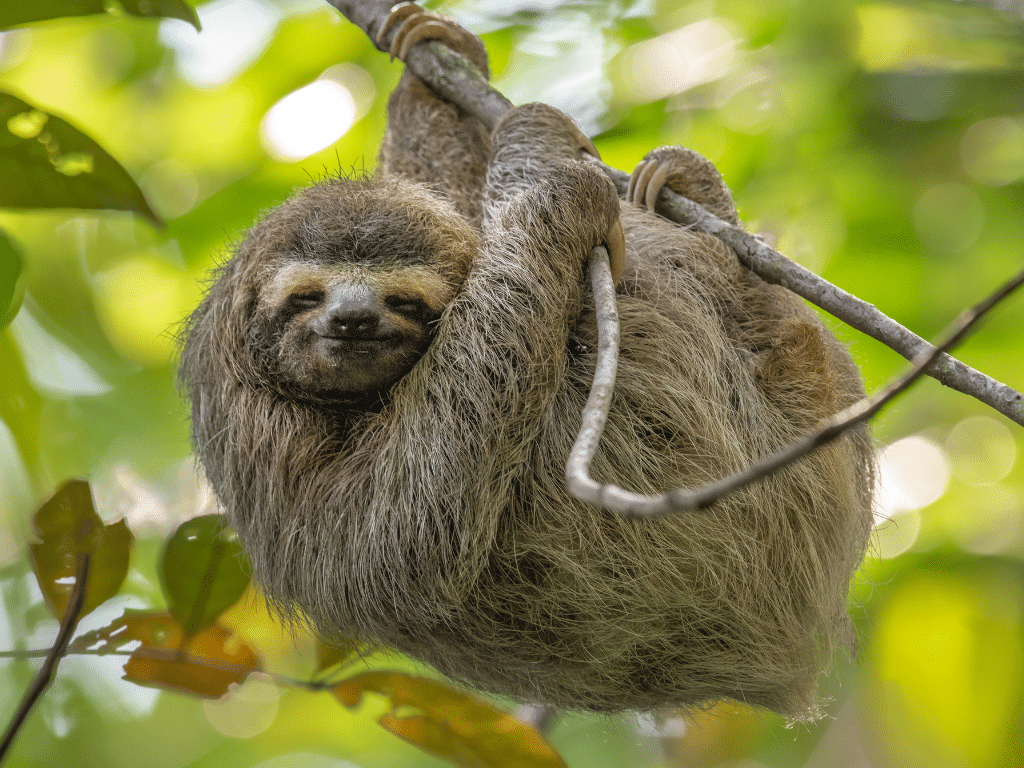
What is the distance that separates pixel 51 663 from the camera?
3.45 meters

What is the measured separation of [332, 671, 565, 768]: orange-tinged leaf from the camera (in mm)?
4676

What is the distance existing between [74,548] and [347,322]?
1.59 m

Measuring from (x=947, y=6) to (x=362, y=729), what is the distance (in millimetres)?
9772

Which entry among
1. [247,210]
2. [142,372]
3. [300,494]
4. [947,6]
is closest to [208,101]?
[247,210]

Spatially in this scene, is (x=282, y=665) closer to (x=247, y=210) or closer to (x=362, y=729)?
(x=362, y=729)

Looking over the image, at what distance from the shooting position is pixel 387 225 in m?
4.61

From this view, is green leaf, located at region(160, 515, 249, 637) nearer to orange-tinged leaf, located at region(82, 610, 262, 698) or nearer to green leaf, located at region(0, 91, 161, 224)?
orange-tinged leaf, located at region(82, 610, 262, 698)

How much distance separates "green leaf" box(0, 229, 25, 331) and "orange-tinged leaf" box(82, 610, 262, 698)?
163 cm

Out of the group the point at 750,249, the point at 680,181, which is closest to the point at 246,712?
the point at 680,181

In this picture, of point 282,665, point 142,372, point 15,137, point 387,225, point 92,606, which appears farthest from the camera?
point 282,665

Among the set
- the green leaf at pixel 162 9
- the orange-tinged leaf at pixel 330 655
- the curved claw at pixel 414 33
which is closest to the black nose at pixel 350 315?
the green leaf at pixel 162 9

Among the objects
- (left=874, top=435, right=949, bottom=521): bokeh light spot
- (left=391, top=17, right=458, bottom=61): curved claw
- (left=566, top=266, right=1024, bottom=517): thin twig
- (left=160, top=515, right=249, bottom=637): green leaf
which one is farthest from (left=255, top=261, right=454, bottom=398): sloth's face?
(left=874, top=435, right=949, bottom=521): bokeh light spot

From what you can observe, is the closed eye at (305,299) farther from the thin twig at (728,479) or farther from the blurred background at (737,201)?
the blurred background at (737,201)

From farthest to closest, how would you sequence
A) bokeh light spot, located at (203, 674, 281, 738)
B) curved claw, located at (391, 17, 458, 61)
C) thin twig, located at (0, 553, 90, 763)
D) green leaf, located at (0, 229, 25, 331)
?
bokeh light spot, located at (203, 674, 281, 738)
curved claw, located at (391, 17, 458, 61)
green leaf, located at (0, 229, 25, 331)
thin twig, located at (0, 553, 90, 763)
